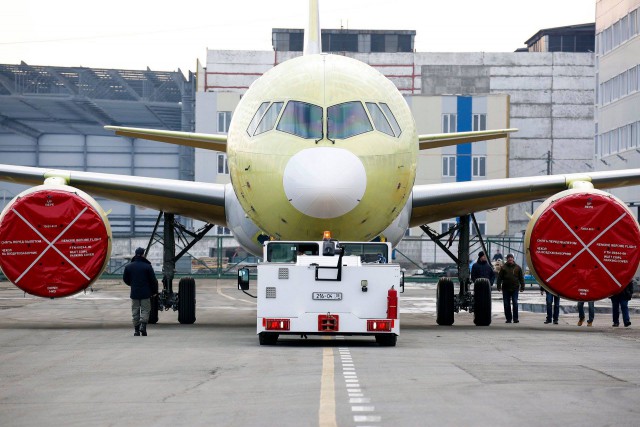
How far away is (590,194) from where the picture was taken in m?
21.1

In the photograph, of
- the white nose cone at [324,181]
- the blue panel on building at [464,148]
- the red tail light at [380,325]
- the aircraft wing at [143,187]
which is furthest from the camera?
the blue panel on building at [464,148]

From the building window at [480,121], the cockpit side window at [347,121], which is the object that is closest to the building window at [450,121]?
the building window at [480,121]

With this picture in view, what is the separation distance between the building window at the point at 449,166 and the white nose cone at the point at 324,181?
71050 millimetres

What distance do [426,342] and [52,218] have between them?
713cm

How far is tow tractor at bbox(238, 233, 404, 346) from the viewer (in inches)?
695

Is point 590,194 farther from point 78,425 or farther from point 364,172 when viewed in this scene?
point 78,425

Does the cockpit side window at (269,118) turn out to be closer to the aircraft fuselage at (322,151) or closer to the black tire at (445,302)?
the aircraft fuselage at (322,151)

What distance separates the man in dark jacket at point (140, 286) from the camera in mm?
20609

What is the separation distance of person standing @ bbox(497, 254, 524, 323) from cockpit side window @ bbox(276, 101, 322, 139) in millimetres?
9778

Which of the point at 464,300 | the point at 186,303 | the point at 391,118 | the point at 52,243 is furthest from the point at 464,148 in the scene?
the point at 391,118

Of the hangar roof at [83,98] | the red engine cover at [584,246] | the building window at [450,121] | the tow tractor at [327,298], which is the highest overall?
the hangar roof at [83,98]

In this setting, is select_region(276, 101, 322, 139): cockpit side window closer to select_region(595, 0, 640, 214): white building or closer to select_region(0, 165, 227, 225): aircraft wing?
select_region(0, 165, 227, 225): aircraft wing

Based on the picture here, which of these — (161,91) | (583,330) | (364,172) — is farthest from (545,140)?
(364,172)

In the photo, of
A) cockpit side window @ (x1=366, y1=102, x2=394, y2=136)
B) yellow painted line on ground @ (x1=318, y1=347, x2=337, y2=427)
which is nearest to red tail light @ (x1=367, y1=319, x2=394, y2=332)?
yellow painted line on ground @ (x1=318, y1=347, x2=337, y2=427)
